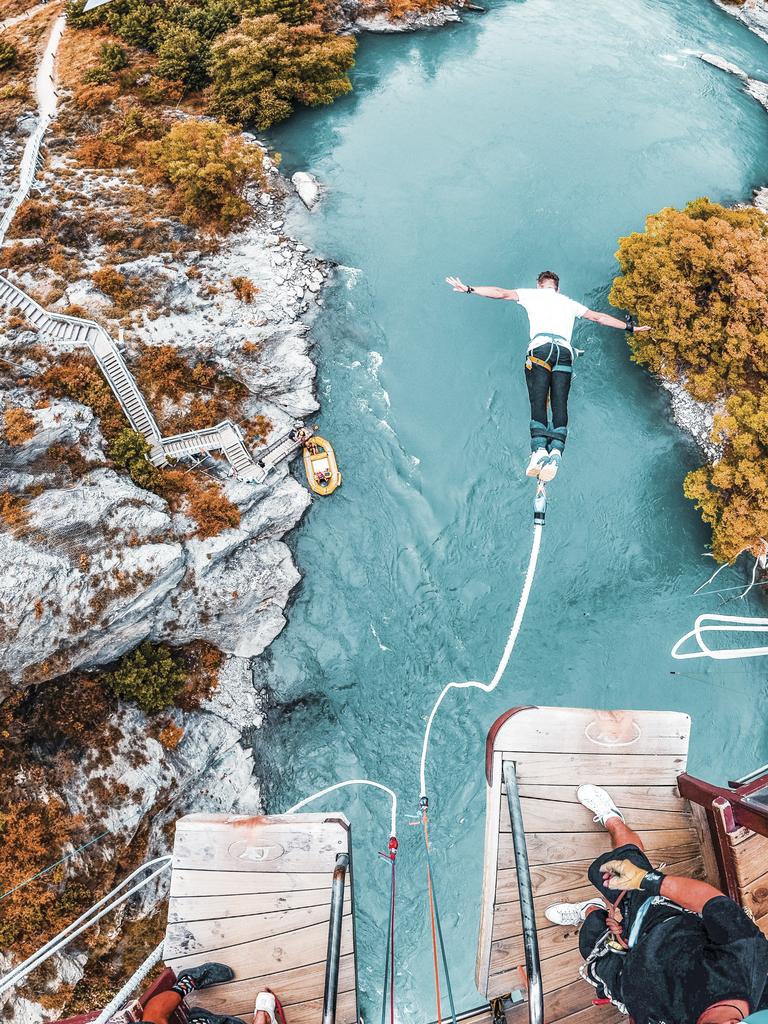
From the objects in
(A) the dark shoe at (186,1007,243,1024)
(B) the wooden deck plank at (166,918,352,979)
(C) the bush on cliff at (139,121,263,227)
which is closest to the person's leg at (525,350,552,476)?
(B) the wooden deck plank at (166,918,352,979)

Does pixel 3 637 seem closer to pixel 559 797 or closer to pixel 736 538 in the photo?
pixel 559 797

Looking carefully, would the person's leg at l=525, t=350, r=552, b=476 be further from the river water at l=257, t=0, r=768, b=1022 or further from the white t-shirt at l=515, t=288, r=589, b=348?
the river water at l=257, t=0, r=768, b=1022

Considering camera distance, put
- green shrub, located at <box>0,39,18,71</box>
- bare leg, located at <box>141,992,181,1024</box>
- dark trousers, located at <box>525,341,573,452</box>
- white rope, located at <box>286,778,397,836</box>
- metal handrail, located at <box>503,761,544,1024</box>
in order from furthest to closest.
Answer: green shrub, located at <box>0,39,18,71</box> → white rope, located at <box>286,778,397,836</box> → dark trousers, located at <box>525,341,573,452</box> → bare leg, located at <box>141,992,181,1024</box> → metal handrail, located at <box>503,761,544,1024</box>

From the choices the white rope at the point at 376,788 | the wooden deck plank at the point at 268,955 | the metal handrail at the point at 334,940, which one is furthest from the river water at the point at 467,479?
the metal handrail at the point at 334,940

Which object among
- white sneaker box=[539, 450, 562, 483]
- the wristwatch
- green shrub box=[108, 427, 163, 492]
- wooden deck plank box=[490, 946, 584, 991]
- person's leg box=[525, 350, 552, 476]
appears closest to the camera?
the wristwatch

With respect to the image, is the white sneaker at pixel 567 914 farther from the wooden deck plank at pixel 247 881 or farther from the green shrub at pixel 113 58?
the green shrub at pixel 113 58

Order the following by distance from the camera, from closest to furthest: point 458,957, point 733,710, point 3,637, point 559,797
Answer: point 559,797 → point 3,637 → point 458,957 → point 733,710

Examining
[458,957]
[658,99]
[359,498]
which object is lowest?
[458,957]

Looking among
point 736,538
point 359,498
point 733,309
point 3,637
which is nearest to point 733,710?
point 736,538
